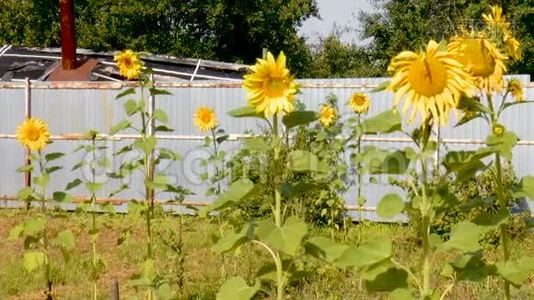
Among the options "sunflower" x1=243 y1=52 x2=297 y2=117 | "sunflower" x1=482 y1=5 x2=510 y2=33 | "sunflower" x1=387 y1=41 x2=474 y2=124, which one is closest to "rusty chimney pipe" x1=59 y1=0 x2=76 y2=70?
"sunflower" x1=243 y1=52 x2=297 y2=117

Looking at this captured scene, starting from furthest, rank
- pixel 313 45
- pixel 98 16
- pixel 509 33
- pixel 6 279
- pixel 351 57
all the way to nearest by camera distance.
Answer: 1. pixel 313 45
2. pixel 351 57
3. pixel 98 16
4. pixel 6 279
5. pixel 509 33

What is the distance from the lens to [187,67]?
16125 mm

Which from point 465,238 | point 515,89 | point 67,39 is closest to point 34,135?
point 515,89

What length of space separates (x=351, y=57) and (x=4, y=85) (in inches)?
860

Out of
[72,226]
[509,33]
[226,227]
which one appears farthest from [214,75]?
[509,33]

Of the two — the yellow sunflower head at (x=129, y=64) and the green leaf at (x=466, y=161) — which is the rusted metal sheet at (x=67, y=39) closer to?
the yellow sunflower head at (x=129, y=64)

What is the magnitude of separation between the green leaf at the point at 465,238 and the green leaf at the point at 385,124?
0.35 metres

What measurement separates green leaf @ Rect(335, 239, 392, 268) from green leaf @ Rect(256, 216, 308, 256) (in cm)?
22

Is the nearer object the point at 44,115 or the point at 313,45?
the point at 44,115

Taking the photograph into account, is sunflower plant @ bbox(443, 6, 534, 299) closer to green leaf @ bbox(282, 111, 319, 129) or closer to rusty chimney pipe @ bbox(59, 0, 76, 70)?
green leaf @ bbox(282, 111, 319, 129)

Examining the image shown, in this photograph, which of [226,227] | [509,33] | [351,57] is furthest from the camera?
[351,57]

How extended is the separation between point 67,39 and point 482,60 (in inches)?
502

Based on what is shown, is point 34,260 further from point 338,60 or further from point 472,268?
point 338,60

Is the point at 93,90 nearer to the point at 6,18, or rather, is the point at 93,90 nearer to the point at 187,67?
the point at 187,67
